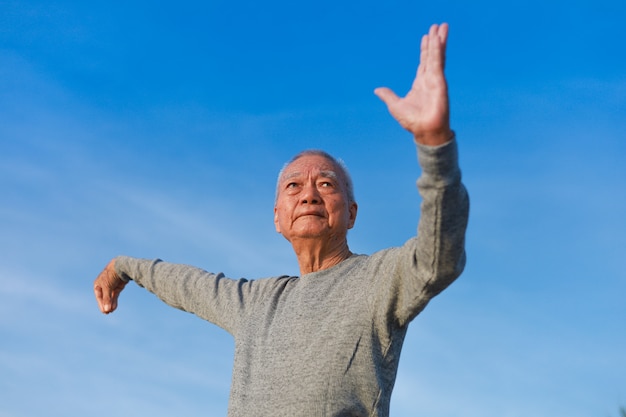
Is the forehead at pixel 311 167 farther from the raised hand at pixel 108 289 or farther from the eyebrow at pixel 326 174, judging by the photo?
the raised hand at pixel 108 289

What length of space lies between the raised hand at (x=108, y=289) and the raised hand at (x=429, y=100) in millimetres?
2966

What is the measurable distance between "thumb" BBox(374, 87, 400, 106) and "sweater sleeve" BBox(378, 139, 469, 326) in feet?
0.73

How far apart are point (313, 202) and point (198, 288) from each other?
108 cm

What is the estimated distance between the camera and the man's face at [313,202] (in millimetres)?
4316

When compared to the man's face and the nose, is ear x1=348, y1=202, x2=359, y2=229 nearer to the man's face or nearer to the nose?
the man's face

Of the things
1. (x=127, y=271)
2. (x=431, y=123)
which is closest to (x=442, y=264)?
(x=431, y=123)

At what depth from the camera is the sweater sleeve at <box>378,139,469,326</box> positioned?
10.1 feet

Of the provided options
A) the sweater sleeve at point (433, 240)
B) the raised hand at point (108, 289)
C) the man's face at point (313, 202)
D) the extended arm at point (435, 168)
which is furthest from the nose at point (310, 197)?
the raised hand at point (108, 289)

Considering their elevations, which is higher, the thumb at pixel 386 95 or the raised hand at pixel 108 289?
the raised hand at pixel 108 289

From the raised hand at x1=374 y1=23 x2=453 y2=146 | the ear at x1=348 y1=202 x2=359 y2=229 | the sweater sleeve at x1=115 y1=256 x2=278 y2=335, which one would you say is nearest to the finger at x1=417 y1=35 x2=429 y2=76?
the raised hand at x1=374 y1=23 x2=453 y2=146

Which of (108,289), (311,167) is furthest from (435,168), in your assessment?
(108,289)

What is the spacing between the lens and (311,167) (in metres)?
4.48

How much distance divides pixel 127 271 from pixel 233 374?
1422 mm

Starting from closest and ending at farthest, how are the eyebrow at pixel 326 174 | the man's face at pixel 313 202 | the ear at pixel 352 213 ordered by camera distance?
the man's face at pixel 313 202, the eyebrow at pixel 326 174, the ear at pixel 352 213
